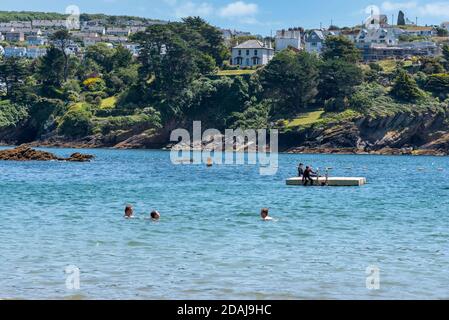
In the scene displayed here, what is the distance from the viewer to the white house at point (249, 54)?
182m

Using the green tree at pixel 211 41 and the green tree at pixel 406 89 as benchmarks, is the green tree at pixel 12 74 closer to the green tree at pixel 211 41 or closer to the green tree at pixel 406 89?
the green tree at pixel 211 41

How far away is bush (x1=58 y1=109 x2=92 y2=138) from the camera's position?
15650 cm

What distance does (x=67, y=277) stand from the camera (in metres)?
22.8

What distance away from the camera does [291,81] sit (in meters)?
155

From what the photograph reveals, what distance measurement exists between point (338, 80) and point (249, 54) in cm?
3293

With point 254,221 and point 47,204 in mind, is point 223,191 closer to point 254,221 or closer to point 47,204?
point 47,204

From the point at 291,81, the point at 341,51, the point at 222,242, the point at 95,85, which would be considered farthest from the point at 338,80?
the point at 222,242

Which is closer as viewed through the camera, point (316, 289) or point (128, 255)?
point (316, 289)

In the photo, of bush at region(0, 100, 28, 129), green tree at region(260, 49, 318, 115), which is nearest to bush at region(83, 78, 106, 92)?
bush at region(0, 100, 28, 129)

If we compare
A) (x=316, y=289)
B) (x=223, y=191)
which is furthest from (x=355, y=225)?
(x=223, y=191)

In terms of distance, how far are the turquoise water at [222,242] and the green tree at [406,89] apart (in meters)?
91.4

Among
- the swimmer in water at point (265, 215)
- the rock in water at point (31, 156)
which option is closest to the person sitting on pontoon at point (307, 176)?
the swimmer in water at point (265, 215)

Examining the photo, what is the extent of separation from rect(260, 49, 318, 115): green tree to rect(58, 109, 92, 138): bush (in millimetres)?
32969

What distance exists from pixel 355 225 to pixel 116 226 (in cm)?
1043
